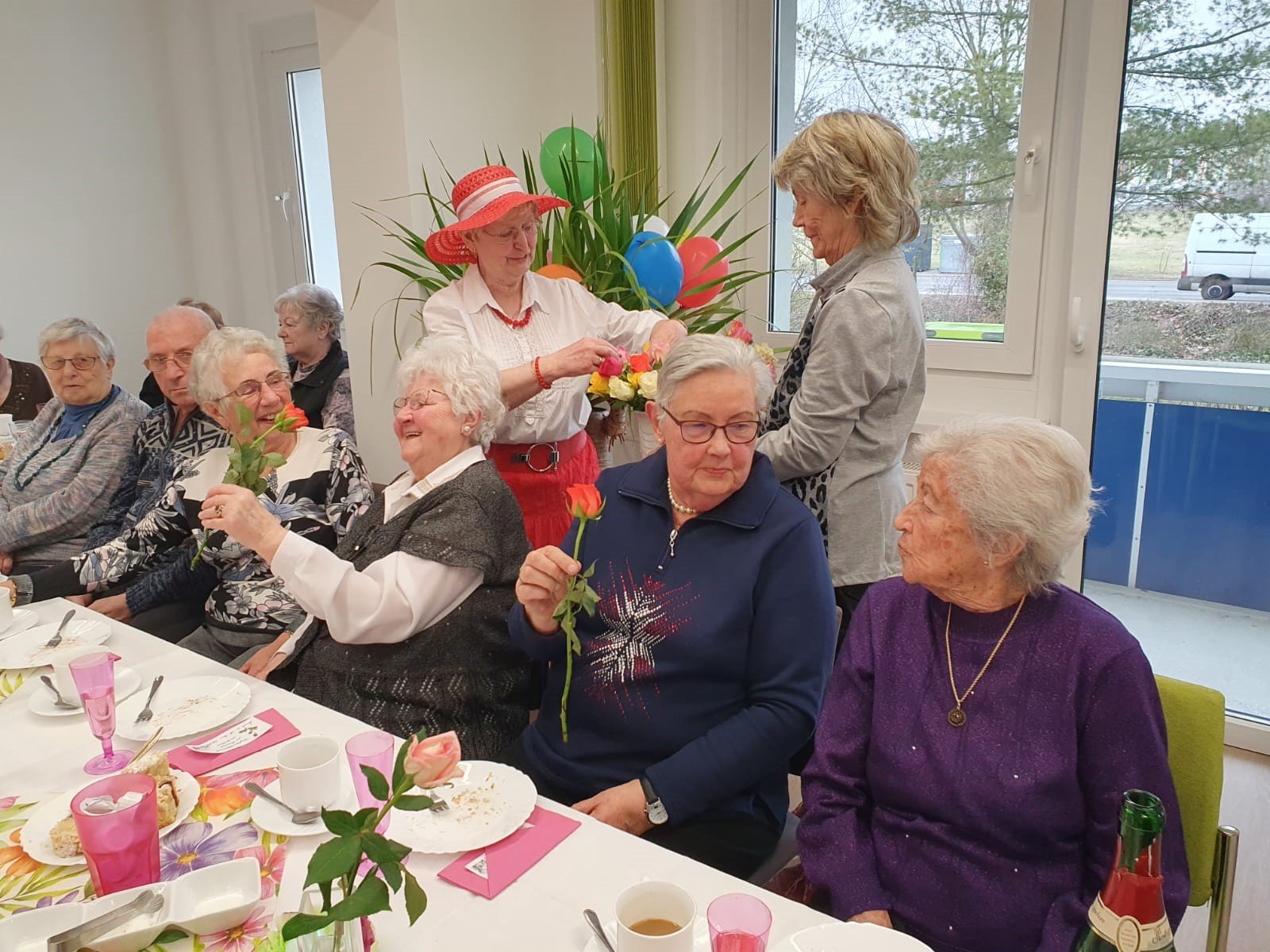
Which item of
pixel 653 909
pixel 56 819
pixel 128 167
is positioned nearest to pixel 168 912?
pixel 56 819

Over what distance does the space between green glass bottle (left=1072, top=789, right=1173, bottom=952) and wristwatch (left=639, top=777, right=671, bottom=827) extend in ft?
2.38

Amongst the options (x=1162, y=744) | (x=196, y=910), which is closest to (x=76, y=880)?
(x=196, y=910)

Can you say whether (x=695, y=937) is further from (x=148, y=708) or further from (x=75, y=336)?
(x=75, y=336)

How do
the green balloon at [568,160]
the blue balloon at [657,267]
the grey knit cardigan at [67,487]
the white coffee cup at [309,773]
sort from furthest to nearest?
1. the green balloon at [568,160]
2. the grey knit cardigan at [67,487]
3. the blue balloon at [657,267]
4. the white coffee cup at [309,773]

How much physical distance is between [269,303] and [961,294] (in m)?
3.96

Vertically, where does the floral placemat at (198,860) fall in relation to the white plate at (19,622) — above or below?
above

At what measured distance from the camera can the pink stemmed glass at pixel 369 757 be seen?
3.95ft

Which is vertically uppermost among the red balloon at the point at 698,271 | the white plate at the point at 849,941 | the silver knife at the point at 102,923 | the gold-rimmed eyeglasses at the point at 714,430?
the red balloon at the point at 698,271

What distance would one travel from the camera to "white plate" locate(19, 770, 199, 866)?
4.09ft

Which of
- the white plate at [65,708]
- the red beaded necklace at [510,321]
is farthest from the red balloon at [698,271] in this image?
the white plate at [65,708]

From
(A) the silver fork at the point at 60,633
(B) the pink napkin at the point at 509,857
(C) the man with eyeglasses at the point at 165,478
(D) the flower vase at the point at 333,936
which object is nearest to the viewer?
(D) the flower vase at the point at 333,936

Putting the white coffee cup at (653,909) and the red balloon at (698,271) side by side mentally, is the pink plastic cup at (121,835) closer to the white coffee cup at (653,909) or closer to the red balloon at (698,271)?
the white coffee cup at (653,909)

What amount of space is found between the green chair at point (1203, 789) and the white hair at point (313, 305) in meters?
3.27

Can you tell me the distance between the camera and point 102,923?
3.42 feet
